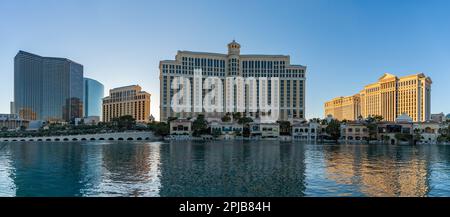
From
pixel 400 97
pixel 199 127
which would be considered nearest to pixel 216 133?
pixel 199 127

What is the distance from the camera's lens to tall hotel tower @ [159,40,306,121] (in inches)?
2499

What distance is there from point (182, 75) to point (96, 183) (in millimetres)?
55089

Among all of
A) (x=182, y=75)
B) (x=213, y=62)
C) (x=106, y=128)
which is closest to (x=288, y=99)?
(x=213, y=62)

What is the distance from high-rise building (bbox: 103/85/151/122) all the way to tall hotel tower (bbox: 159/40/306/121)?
13.0ft

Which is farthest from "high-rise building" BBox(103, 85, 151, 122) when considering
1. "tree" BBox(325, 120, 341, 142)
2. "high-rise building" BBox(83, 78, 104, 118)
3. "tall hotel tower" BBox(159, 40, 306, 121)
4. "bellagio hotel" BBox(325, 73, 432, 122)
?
"high-rise building" BBox(83, 78, 104, 118)

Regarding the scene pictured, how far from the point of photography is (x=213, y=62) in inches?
2576

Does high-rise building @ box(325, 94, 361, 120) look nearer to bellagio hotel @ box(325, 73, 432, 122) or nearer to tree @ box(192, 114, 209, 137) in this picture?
bellagio hotel @ box(325, 73, 432, 122)

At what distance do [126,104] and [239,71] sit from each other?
879 inches

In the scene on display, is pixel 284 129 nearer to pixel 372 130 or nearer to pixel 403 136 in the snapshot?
pixel 372 130

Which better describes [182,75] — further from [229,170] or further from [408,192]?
[408,192]

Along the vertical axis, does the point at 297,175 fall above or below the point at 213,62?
below

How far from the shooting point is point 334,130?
4647cm

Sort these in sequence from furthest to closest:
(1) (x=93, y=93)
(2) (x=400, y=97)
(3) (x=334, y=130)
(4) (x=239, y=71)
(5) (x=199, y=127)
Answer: (4) (x=239, y=71)
(5) (x=199, y=127)
(3) (x=334, y=130)
(2) (x=400, y=97)
(1) (x=93, y=93)

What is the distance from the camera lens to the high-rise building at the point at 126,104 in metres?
59.8
